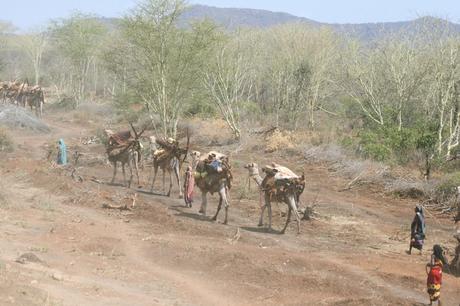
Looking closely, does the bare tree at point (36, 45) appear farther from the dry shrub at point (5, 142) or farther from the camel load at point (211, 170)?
the camel load at point (211, 170)

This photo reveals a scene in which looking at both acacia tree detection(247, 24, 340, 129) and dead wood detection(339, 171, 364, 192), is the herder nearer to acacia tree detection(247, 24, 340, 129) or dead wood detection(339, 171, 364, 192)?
dead wood detection(339, 171, 364, 192)

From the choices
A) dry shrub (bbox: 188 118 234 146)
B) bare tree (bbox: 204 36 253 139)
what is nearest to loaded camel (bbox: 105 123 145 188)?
bare tree (bbox: 204 36 253 139)

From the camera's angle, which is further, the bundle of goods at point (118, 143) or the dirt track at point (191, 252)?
the bundle of goods at point (118, 143)

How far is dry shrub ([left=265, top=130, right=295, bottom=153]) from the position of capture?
29703 mm

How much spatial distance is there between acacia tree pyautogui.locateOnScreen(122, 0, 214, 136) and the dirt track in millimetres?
7721

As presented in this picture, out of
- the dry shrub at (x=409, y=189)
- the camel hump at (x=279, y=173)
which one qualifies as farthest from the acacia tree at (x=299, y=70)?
the camel hump at (x=279, y=173)

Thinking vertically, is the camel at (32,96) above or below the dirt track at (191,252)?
below

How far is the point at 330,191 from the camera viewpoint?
22250mm

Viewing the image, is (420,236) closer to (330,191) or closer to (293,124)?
(330,191)

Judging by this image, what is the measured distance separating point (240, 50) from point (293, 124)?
500cm

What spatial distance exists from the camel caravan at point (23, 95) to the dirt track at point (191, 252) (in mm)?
22192

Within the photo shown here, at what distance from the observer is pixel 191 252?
1310 centimetres

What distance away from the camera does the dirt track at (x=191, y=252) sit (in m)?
10.6

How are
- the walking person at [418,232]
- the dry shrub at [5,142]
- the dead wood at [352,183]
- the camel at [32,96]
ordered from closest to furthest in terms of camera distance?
the walking person at [418,232]
the dead wood at [352,183]
the dry shrub at [5,142]
the camel at [32,96]
